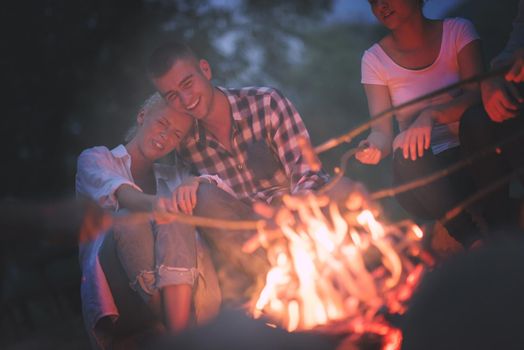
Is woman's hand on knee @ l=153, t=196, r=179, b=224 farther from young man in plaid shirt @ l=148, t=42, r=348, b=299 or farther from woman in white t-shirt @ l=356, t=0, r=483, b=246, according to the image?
woman in white t-shirt @ l=356, t=0, r=483, b=246

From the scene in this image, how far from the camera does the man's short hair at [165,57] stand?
2857mm

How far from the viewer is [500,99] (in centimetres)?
218

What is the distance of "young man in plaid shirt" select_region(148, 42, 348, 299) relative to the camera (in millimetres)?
2850

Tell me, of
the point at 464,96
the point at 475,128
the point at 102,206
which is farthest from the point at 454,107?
the point at 102,206

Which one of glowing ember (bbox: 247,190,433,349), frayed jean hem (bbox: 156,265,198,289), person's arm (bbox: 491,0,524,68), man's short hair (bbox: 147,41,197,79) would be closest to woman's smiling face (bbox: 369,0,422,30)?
person's arm (bbox: 491,0,524,68)

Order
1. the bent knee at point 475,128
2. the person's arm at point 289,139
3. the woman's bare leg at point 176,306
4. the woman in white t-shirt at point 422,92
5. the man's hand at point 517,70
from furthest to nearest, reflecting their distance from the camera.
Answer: the person's arm at point 289,139 → the woman in white t-shirt at point 422,92 → the woman's bare leg at point 176,306 → the bent knee at point 475,128 → the man's hand at point 517,70

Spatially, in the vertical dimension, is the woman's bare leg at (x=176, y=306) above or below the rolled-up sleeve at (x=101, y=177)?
below

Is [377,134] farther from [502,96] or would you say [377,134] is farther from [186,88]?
[186,88]

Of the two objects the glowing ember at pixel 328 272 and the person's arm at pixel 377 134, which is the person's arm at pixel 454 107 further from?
the glowing ember at pixel 328 272

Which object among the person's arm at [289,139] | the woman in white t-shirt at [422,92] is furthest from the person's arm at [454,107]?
the person's arm at [289,139]

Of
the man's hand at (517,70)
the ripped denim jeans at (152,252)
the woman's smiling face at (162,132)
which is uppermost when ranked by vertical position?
the woman's smiling face at (162,132)

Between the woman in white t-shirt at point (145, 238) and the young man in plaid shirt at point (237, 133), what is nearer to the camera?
the woman in white t-shirt at point (145, 238)

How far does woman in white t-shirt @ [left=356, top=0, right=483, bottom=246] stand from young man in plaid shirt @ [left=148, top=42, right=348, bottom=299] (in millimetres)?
407

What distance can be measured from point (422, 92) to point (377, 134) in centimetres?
29
